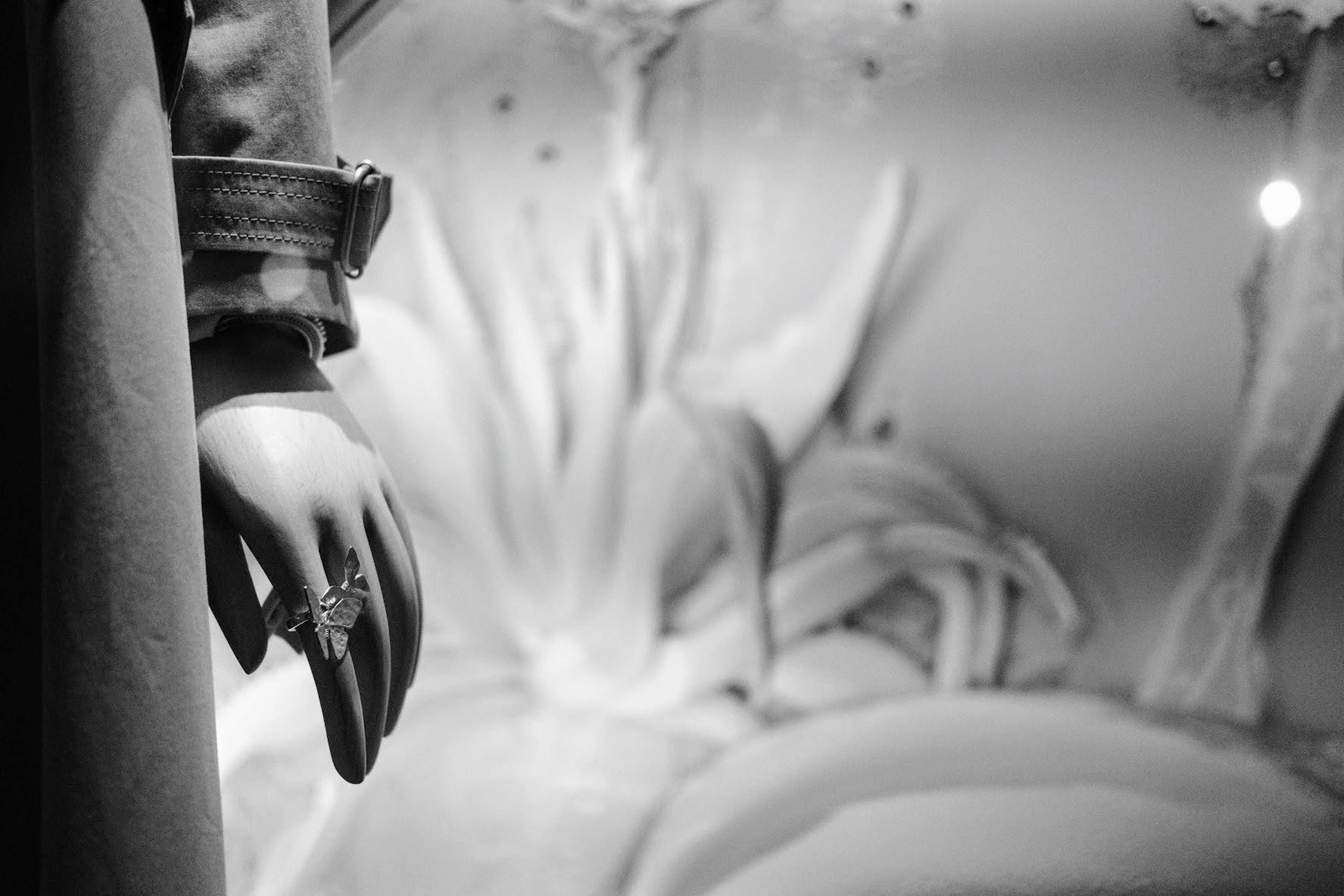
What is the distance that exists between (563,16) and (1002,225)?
1.46 feet

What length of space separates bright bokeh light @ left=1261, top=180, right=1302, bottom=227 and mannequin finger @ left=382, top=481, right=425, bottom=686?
71 cm

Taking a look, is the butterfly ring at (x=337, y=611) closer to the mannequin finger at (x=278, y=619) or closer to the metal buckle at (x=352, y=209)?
the mannequin finger at (x=278, y=619)

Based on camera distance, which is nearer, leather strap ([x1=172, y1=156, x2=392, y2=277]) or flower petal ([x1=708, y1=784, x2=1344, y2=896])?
leather strap ([x1=172, y1=156, x2=392, y2=277])

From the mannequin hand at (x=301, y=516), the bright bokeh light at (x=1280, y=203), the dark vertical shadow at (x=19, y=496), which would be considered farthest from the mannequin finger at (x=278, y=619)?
the bright bokeh light at (x=1280, y=203)

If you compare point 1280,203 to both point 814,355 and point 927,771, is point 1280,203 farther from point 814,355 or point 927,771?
point 927,771

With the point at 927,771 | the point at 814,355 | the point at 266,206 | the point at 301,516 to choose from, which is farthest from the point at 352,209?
the point at 927,771

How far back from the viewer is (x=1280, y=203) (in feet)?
3.03

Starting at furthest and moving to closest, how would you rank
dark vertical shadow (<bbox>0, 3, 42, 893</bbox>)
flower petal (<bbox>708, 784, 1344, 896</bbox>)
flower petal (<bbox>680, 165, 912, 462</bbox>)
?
flower petal (<bbox>680, 165, 912, 462</bbox>) → flower petal (<bbox>708, 784, 1344, 896</bbox>) → dark vertical shadow (<bbox>0, 3, 42, 893</bbox>)

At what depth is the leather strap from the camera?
0.58m

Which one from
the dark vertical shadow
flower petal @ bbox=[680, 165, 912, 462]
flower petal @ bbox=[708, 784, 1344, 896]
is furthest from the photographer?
flower petal @ bbox=[680, 165, 912, 462]

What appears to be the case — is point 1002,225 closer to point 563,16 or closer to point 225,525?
point 563,16

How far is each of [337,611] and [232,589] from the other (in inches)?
2.2

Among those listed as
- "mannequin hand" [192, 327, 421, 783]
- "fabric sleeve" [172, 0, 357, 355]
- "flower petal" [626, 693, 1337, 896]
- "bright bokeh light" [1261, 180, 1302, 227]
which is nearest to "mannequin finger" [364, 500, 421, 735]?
"mannequin hand" [192, 327, 421, 783]

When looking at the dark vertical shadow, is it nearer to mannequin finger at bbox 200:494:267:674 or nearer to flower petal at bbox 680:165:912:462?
mannequin finger at bbox 200:494:267:674
